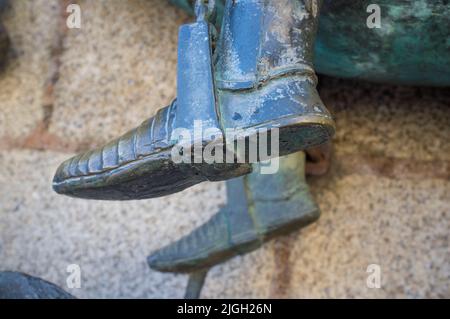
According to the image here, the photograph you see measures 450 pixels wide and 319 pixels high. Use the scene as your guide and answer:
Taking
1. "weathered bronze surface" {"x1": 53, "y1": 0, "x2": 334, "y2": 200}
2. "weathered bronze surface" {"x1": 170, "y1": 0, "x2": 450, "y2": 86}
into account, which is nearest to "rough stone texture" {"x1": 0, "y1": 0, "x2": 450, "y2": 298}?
"weathered bronze surface" {"x1": 170, "y1": 0, "x2": 450, "y2": 86}

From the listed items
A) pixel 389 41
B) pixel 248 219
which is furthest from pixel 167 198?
pixel 389 41

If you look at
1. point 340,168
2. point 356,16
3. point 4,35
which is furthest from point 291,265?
point 4,35

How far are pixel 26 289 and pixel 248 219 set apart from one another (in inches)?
10.7

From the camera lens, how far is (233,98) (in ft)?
2.37

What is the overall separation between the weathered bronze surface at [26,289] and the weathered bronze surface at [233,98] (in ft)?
0.53

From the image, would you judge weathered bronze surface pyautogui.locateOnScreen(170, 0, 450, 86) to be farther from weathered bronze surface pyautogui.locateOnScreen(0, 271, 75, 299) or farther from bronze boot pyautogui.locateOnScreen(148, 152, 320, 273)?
weathered bronze surface pyautogui.locateOnScreen(0, 271, 75, 299)

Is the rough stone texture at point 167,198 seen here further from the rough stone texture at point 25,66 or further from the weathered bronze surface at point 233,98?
the weathered bronze surface at point 233,98

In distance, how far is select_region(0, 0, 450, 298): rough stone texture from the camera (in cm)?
102

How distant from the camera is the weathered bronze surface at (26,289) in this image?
876mm

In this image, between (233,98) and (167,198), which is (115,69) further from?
Result: (233,98)

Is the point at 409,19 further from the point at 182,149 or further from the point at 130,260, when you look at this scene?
the point at 130,260

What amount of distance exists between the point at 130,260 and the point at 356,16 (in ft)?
1.48

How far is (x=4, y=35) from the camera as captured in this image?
46.3 inches

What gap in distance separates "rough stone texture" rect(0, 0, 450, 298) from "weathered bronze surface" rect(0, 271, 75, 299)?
190 millimetres
